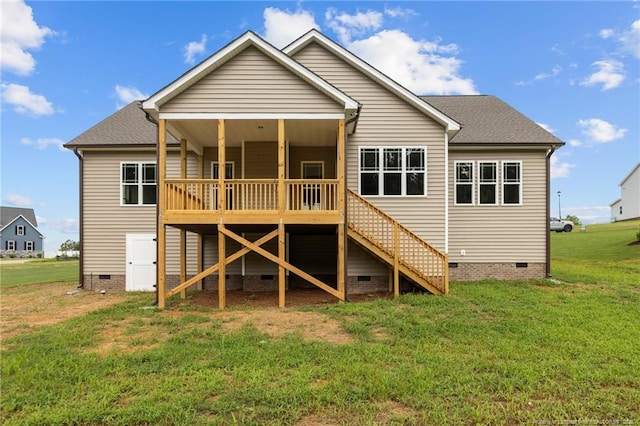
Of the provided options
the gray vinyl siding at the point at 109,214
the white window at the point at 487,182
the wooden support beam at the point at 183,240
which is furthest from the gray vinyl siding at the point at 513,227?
the gray vinyl siding at the point at 109,214

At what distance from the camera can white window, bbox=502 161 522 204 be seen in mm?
12219

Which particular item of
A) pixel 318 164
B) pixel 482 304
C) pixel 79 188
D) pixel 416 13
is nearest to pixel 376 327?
pixel 482 304

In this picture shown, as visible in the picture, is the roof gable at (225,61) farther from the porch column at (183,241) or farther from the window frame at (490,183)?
the window frame at (490,183)

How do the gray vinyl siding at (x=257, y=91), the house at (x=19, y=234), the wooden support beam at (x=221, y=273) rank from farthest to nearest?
1. the house at (x=19, y=234)
2. the gray vinyl siding at (x=257, y=91)
3. the wooden support beam at (x=221, y=273)

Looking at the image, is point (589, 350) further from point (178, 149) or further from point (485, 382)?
point (178, 149)

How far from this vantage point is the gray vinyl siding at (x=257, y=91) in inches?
360

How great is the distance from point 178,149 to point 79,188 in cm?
354

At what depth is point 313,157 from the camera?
40.4ft

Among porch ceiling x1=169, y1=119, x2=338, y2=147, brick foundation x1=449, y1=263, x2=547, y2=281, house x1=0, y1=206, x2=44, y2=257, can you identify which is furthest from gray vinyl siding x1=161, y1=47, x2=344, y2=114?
house x1=0, y1=206, x2=44, y2=257

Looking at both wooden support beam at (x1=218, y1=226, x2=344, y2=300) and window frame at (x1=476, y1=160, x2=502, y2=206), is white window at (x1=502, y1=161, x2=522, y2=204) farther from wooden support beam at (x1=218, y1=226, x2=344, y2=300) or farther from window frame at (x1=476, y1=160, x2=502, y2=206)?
wooden support beam at (x1=218, y1=226, x2=344, y2=300)

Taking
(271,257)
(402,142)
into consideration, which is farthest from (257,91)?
(402,142)

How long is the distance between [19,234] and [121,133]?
57.0 m

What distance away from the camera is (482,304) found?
28.4ft

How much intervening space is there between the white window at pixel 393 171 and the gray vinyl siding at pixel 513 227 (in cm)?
165
